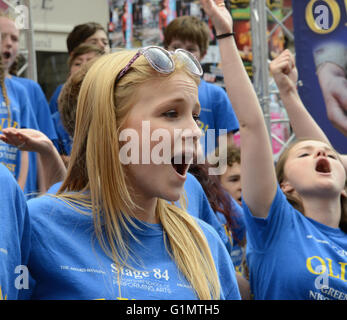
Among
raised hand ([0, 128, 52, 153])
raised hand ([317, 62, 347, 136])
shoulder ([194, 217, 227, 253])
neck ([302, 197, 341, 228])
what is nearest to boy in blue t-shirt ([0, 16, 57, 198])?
raised hand ([0, 128, 52, 153])

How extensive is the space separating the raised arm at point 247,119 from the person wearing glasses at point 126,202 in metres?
0.63

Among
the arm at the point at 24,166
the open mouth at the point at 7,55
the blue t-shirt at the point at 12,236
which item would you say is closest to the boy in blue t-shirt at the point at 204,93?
the open mouth at the point at 7,55

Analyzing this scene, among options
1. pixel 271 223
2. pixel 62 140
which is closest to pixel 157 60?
pixel 271 223

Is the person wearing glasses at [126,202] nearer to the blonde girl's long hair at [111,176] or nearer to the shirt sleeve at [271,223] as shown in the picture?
the blonde girl's long hair at [111,176]

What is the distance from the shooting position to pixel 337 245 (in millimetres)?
2434

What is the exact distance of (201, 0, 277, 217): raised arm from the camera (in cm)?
223

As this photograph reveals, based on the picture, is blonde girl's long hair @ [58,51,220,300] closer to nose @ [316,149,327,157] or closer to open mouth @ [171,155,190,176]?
open mouth @ [171,155,190,176]

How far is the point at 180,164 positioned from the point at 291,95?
5.13ft

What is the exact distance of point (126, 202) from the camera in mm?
1484

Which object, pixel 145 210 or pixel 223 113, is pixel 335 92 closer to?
pixel 223 113

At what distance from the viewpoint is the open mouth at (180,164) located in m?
1.51

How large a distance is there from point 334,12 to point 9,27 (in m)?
1.98

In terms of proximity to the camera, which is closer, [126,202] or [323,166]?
[126,202]
